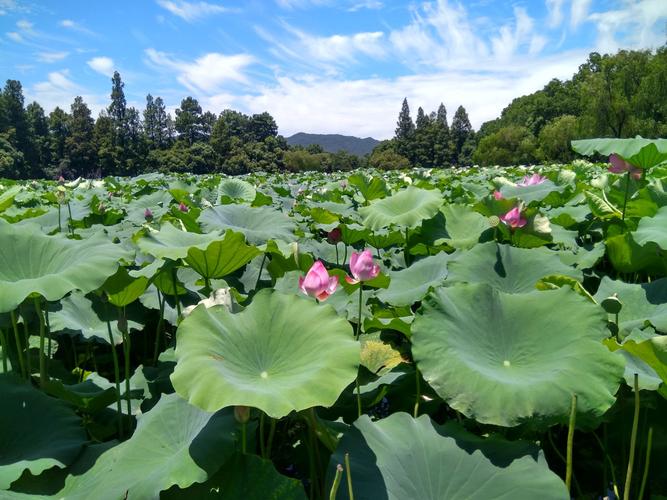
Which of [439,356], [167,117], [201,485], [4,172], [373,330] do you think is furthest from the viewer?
[167,117]

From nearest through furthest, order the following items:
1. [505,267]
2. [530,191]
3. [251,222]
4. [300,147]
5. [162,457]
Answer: [162,457] → [505,267] → [251,222] → [530,191] → [300,147]

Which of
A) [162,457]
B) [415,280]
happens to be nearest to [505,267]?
[415,280]

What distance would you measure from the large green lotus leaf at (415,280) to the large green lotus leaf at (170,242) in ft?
1.84

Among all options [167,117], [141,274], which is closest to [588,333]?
[141,274]

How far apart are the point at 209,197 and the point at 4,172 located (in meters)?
31.5

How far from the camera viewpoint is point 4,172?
98.6 feet

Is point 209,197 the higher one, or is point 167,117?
point 167,117

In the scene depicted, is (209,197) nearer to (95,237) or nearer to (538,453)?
(95,237)

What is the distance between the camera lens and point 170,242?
4.77ft

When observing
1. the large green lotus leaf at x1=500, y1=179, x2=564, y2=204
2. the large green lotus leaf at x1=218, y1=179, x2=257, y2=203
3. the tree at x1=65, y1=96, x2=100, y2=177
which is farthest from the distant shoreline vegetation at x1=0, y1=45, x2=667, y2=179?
the large green lotus leaf at x1=500, y1=179, x2=564, y2=204

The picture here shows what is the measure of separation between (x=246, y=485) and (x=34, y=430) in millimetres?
523

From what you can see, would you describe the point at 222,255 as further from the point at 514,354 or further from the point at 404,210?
the point at 404,210

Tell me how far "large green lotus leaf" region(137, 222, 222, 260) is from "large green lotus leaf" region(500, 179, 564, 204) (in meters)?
1.83

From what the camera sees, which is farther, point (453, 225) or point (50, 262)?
point (453, 225)
